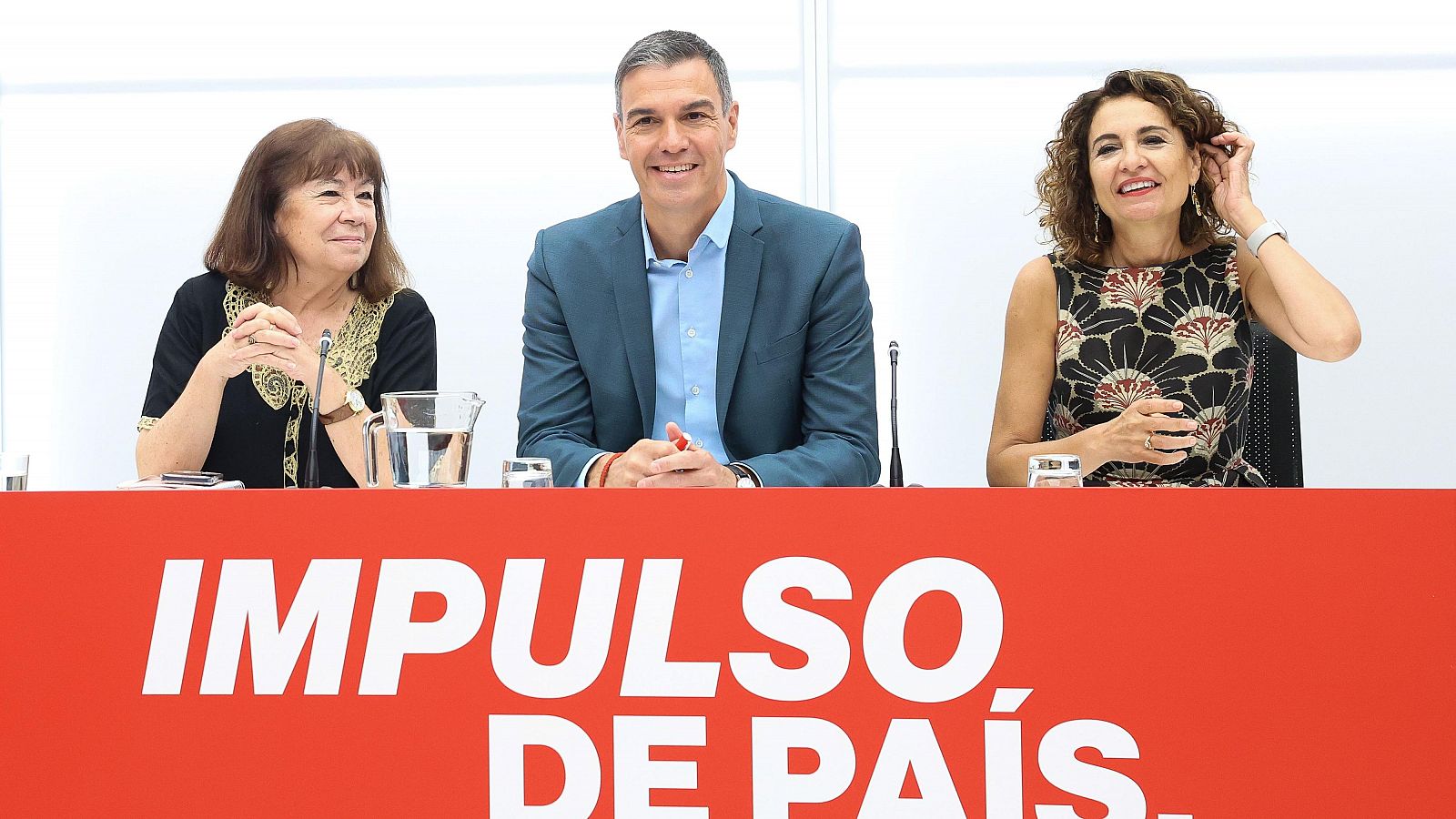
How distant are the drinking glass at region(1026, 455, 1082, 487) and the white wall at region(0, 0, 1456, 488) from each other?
208cm

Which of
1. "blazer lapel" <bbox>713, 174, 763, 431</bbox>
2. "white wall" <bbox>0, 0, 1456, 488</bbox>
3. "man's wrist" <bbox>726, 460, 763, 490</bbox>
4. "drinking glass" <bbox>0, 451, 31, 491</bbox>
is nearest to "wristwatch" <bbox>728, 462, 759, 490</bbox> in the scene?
"man's wrist" <bbox>726, 460, 763, 490</bbox>

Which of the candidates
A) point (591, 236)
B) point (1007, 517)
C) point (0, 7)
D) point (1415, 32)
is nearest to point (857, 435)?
point (591, 236)

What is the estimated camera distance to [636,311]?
185cm

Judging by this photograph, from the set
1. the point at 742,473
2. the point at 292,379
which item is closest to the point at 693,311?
the point at 742,473

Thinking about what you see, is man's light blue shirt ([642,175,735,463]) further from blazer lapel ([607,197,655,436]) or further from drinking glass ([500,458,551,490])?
drinking glass ([500,458,551,490])

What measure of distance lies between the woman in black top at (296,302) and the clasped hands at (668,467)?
0.65 metres

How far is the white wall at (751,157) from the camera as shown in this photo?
3.21m

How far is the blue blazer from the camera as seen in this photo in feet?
5.98

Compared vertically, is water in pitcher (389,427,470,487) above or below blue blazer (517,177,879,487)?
below

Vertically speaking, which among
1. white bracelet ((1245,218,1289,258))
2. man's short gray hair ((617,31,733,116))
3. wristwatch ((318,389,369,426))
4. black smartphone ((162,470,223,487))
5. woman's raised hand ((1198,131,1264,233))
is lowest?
black smartphone ((162,470,223,487))

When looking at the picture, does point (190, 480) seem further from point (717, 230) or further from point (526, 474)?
point (717, 230)

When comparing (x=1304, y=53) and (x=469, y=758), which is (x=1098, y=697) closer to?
(x=469, y=758)

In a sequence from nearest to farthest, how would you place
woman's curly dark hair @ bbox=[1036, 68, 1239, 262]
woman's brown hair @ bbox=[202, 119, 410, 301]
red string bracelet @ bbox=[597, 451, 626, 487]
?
1. red string bracelet @ bbox=[597, 451, 626, 487]
2. woman's curly dark hair @ bbox=[1036, 68, 1239, 262]
3. woman's brown hair @ bbox=[202, 119, 410, 301]

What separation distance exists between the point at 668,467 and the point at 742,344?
0.49m
